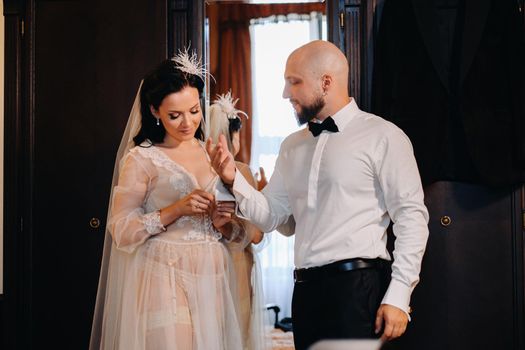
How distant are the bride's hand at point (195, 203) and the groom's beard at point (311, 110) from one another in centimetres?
45

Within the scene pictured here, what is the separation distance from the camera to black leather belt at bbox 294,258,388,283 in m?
2.27

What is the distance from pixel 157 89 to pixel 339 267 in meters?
1.00

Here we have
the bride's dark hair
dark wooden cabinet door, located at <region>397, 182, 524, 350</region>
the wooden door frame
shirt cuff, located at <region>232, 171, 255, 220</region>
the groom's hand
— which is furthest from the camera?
the wooden door frame

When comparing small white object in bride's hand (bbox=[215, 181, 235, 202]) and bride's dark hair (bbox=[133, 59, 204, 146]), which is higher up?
bride's dark hair (bbox=[133, 59, 204, 146])

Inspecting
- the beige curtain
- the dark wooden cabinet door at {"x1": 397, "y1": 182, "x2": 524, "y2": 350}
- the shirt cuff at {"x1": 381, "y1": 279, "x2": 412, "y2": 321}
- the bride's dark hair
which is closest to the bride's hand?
the bride's dark hair

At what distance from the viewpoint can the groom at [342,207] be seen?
2229mm

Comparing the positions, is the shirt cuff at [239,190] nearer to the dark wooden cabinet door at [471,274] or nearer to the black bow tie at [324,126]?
the black bow tie at [324,126]

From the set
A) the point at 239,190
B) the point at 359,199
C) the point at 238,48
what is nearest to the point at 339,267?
the point at 359,199

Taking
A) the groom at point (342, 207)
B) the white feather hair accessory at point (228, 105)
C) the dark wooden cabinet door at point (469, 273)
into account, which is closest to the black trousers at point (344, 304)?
the groom at point (342, 207)

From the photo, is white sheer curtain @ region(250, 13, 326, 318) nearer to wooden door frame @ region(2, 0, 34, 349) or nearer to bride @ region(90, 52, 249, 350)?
bride @ region(90, 52, 249, 350)

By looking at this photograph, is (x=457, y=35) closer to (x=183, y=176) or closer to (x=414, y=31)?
(x=414, y=31)

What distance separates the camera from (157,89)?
2.63 meters

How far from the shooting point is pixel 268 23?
3117 millimetres

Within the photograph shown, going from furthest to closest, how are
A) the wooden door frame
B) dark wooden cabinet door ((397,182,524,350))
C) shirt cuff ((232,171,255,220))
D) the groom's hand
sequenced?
the wooden door frame, dark wooden cabinet door ((397,182,524,350)), shirt cuff ((232,171,255,220)), the groom's hand
